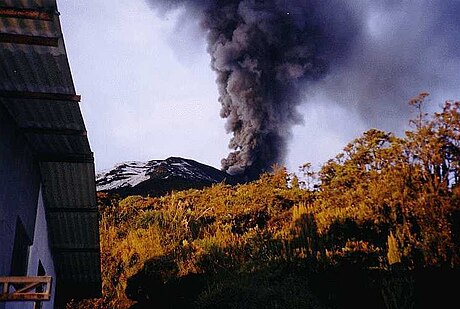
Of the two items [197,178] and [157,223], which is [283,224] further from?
[197,178]

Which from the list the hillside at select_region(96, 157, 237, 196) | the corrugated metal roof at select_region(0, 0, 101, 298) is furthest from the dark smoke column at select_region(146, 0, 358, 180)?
the corrugated metal roof at select_region(0, 0, 101, 298)

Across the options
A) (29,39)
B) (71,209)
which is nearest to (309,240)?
(71,209)

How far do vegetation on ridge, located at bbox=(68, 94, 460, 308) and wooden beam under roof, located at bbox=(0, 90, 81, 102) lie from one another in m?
5.82

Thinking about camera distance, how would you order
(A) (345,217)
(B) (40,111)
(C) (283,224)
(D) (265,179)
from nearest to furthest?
(B) (40,111), (A) (345,217), (C) (283,224), (D) (265,179)

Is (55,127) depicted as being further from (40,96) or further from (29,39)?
(29,39)

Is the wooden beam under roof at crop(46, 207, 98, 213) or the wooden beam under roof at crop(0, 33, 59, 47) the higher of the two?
the wooden beam under roof at crop(0, 33, 59, 47)

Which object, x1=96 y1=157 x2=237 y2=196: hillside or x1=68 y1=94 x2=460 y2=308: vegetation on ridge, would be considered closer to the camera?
x1=68 y1=94 x2=460 y2=308: vegetation on ridge

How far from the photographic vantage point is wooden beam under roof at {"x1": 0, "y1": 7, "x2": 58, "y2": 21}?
3621 millimetres

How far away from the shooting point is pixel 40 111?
17.1 feet

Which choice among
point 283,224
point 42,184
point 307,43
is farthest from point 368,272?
point 307,43

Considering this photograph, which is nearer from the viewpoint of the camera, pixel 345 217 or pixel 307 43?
pixel 345 217

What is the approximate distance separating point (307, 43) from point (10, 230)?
50175mm

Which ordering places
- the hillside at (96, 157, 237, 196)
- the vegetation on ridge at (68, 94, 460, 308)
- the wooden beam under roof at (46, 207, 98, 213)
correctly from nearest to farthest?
1. the wooden beam under roof at (46, 207, 98, 213)
2. the vegetation on ridge at (68, 94, 460, 308)
3. the hillside at (96, 157, 237, 196)

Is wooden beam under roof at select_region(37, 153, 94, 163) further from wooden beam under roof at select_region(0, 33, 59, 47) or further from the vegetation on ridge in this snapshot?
the vegetation on ridge
